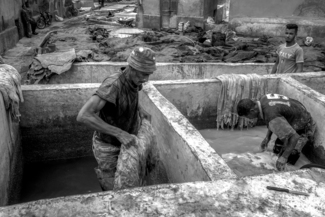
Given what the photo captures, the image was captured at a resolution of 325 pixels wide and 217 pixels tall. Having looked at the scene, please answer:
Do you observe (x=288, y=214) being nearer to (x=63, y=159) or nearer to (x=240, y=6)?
(x=63, y=159)

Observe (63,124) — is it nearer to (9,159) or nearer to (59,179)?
(59,179)

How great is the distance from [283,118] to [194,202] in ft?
7.93

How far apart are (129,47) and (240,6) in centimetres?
507

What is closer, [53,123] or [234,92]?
[53,123]

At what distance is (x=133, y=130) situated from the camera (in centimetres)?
332

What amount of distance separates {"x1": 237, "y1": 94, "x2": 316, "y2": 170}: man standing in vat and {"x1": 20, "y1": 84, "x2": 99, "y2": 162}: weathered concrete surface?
2.44 m

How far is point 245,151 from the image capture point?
496cm

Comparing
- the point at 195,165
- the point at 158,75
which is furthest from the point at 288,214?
the point at 158,75

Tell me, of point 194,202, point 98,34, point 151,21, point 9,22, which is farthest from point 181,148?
point 151,21

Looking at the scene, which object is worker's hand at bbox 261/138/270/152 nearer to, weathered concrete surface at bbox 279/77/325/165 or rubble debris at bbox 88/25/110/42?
weathered concrete surface at bbox 279/77/325/165

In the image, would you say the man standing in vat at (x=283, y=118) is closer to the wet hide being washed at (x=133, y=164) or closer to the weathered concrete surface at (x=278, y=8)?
the wet hide being washed at (x=133, y=164)

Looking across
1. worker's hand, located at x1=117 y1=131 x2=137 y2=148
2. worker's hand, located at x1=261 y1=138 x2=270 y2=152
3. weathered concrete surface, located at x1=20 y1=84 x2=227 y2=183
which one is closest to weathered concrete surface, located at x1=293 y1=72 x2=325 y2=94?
worker's hand, located at x1=261 y1=138 x2=270 y2=152

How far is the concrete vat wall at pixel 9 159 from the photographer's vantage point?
3529 mm

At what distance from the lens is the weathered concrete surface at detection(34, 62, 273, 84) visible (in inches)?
254
